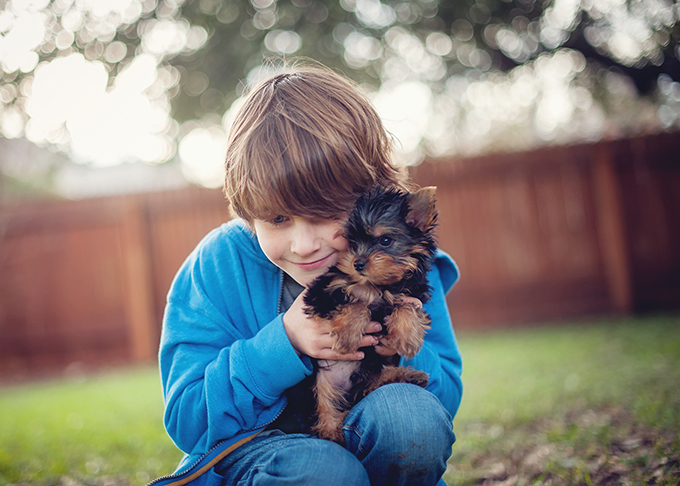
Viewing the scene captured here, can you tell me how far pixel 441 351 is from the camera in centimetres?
236

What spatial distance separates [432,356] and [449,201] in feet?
20.6

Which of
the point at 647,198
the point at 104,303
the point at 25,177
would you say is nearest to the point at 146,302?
the point at 104,303

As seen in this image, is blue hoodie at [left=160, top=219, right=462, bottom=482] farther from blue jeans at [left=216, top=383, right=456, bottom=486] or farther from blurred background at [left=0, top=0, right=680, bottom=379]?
blurred background at [left=0, top=0, right=680, bottom=379]

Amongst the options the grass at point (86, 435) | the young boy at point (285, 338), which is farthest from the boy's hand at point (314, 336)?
the grass at point (86, 435)

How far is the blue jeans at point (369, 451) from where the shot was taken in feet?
5.49

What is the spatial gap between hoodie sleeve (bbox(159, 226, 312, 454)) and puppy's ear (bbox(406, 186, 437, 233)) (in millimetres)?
689

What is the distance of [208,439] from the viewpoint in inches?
73.4

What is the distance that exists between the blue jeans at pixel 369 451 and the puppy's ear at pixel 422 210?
0.66 m

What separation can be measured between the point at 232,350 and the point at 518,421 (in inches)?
114

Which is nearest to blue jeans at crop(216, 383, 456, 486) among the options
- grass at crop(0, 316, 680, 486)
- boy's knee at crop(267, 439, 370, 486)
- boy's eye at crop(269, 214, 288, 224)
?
boy's knee at crop(267, 439, 370, 486)

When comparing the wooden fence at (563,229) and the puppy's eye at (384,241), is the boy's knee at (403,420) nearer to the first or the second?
the puppy's eye at (384,241)

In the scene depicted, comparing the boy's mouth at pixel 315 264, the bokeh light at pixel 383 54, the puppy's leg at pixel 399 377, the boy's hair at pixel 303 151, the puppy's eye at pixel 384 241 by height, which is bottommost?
the puppy's leg at pixel 399 377

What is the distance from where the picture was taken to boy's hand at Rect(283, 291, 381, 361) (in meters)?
1.90

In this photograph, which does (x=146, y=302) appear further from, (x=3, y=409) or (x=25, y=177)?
(x=25, y=177)
